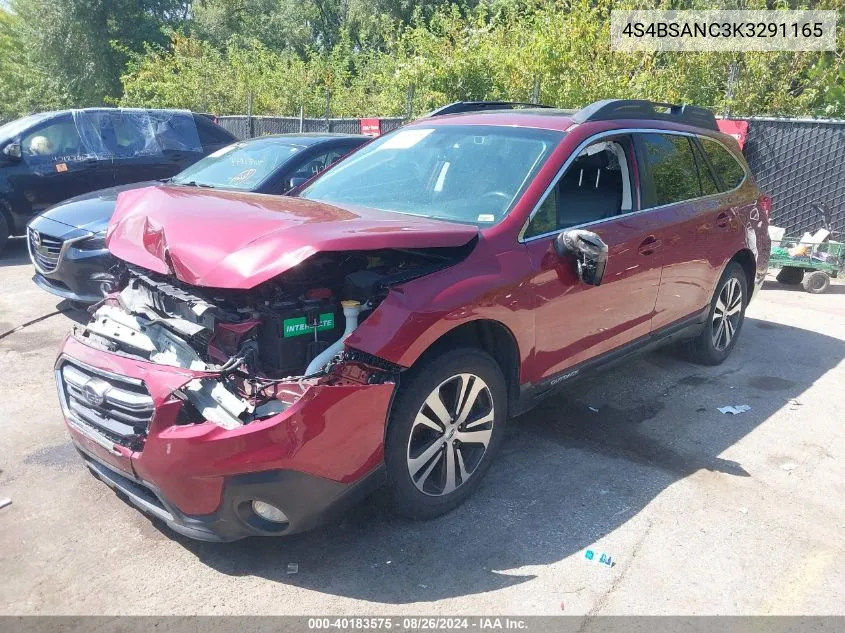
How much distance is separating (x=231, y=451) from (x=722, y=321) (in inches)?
170

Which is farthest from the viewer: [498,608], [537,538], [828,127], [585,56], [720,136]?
[585,56]

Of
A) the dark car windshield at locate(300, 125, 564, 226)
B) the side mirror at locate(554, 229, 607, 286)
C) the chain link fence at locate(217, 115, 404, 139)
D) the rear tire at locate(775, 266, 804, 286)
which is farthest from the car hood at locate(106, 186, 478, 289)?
the chain link fence at locate(217, 115, 404, 139)

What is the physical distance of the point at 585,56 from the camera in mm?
11391

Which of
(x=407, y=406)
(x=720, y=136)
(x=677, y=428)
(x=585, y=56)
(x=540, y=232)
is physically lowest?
(x=677, y=428)

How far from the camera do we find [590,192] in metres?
4.05

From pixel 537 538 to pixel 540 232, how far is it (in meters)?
1.52

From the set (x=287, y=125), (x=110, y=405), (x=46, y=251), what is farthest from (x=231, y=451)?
(x=287, y=125)

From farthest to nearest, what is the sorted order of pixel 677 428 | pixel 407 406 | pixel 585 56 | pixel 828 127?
pixel 585 56, pixel 828 127, pixel 677 428, pixel 407 406

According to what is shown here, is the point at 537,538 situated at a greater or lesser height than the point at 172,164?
lesser

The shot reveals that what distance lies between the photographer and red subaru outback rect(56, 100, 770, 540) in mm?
2666

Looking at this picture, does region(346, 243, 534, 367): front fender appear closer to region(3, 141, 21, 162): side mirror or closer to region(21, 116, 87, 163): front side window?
region(21, 116, 87, 163): front side window

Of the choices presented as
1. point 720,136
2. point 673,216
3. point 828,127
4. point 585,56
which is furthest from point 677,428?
point 585,56

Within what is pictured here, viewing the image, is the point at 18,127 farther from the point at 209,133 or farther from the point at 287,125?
the point at 287,125

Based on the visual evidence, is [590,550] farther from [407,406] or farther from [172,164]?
[172,164]
